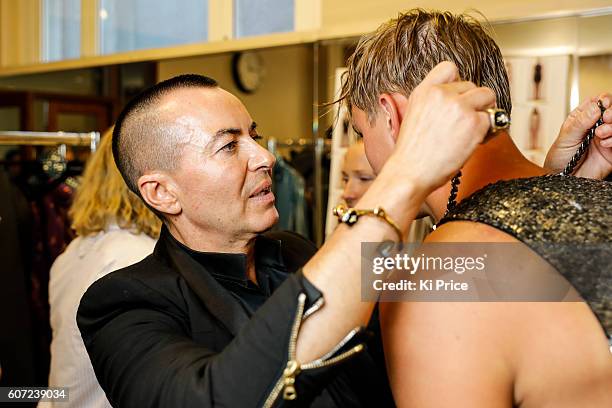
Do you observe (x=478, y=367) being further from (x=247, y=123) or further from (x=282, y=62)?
(x=282, y=62)

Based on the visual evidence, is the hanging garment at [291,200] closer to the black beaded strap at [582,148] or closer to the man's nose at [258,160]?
the man's nose at [258,160]

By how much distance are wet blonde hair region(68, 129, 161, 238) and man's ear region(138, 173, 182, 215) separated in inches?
25.8

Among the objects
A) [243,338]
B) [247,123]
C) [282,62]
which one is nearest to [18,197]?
[282,62]

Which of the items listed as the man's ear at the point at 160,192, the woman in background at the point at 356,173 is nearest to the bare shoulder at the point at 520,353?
the man's ear at the point at 160,192

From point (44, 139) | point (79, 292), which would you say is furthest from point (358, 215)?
point (44, 139)

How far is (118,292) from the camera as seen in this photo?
1089 mm

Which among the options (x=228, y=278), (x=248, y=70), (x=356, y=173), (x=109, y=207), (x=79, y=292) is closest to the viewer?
(x=228, y=278)

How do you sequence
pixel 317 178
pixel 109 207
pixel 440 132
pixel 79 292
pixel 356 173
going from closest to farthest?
1. pixel 440 132
2. pixel 79 292
3. pixel 109 207
4. pixel 356 173
5. pixel 317 178

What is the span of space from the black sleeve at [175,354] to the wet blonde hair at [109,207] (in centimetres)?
85

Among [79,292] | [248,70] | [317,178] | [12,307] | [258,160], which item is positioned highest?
[248,70]

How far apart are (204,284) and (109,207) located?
0.94 m

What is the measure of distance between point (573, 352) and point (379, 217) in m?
0.29

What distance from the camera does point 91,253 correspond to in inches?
76.4

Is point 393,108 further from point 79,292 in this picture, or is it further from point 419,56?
point 79,292
